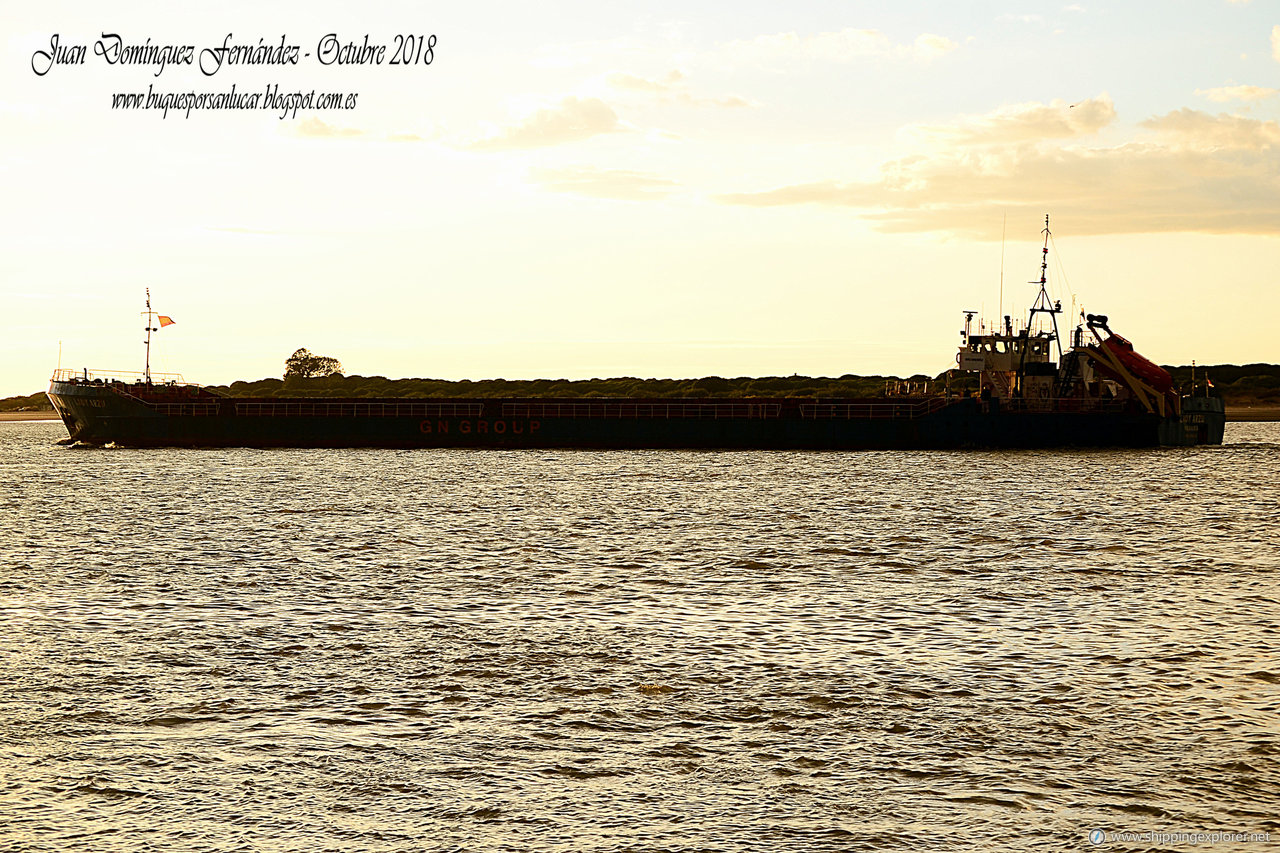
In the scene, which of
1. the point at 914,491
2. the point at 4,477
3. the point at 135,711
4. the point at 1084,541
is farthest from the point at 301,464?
the point at 135,711

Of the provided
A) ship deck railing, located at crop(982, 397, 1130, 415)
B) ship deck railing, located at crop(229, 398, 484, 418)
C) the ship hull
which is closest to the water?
ship deck railing, located at crop(982, 397, 1130, 415)

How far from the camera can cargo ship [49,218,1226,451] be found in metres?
67.6

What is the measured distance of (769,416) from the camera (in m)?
70.8

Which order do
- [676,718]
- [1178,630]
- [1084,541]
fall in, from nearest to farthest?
[676,718]
[1178,630]
[1084,541]

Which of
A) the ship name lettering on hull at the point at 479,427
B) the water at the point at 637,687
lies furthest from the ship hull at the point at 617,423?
the water at the point at 637,687

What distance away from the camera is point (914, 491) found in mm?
44094

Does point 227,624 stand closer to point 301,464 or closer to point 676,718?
point 676,718

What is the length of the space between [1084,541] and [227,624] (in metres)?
21.7
